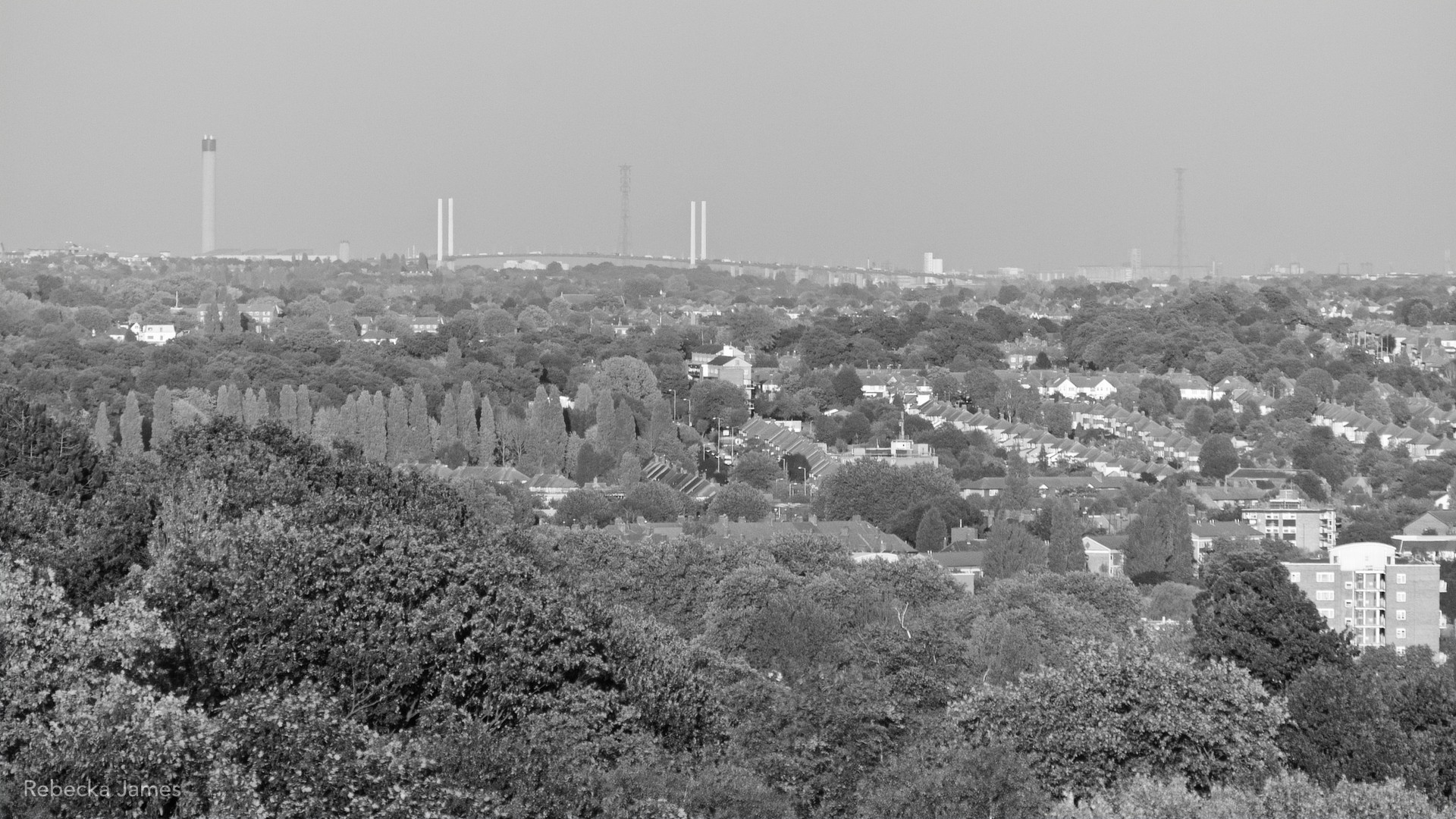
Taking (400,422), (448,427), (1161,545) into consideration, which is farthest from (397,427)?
(1161,545)

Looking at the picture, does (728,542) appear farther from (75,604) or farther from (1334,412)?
(1334,412)

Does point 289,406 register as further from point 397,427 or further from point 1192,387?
point 1192,387

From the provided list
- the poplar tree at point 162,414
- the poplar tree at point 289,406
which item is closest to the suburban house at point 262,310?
the poplar tree at point 289,406

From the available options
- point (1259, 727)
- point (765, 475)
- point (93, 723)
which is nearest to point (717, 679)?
point (1259, 727)

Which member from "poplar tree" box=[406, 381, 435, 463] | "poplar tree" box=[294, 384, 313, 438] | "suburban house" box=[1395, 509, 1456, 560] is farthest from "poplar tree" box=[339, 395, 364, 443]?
"suburban house" box=[1395, 509, 1456, 560]

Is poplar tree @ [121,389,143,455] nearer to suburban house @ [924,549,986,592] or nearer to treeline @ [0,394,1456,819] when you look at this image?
suburban house @ [924,549,986,592]
